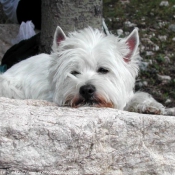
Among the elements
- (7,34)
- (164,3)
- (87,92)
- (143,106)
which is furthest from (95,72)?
(164,3)

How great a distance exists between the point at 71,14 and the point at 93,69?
189 cm

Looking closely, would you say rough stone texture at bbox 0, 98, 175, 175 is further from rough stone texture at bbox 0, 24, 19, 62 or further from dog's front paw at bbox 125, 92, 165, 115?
rough stone texture at bbox 0, 24, 19, 62

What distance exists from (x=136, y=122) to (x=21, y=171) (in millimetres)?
849

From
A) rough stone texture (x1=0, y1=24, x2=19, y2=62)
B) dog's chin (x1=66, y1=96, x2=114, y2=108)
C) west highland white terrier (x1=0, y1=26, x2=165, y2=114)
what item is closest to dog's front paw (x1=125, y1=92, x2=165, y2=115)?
west highland white terrier (x1=0, y1=26, x2=165, y2=114)

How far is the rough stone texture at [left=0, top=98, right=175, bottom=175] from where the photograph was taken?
3.51 m

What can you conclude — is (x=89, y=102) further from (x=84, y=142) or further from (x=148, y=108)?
(x=84, y=142)

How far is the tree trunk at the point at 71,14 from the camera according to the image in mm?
7055

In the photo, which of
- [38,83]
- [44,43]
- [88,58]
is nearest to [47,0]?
→ [44,43]

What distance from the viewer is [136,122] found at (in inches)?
146

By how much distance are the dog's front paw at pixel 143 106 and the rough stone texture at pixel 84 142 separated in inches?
63.4

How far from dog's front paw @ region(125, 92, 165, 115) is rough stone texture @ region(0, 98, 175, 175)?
161 centimetres

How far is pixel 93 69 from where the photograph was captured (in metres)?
5.40

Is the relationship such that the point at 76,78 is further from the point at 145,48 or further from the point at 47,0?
the point at 145,48

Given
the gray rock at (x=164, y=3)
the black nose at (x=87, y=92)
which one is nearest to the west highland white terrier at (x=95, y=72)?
the black nose at (x=87, y=92)
